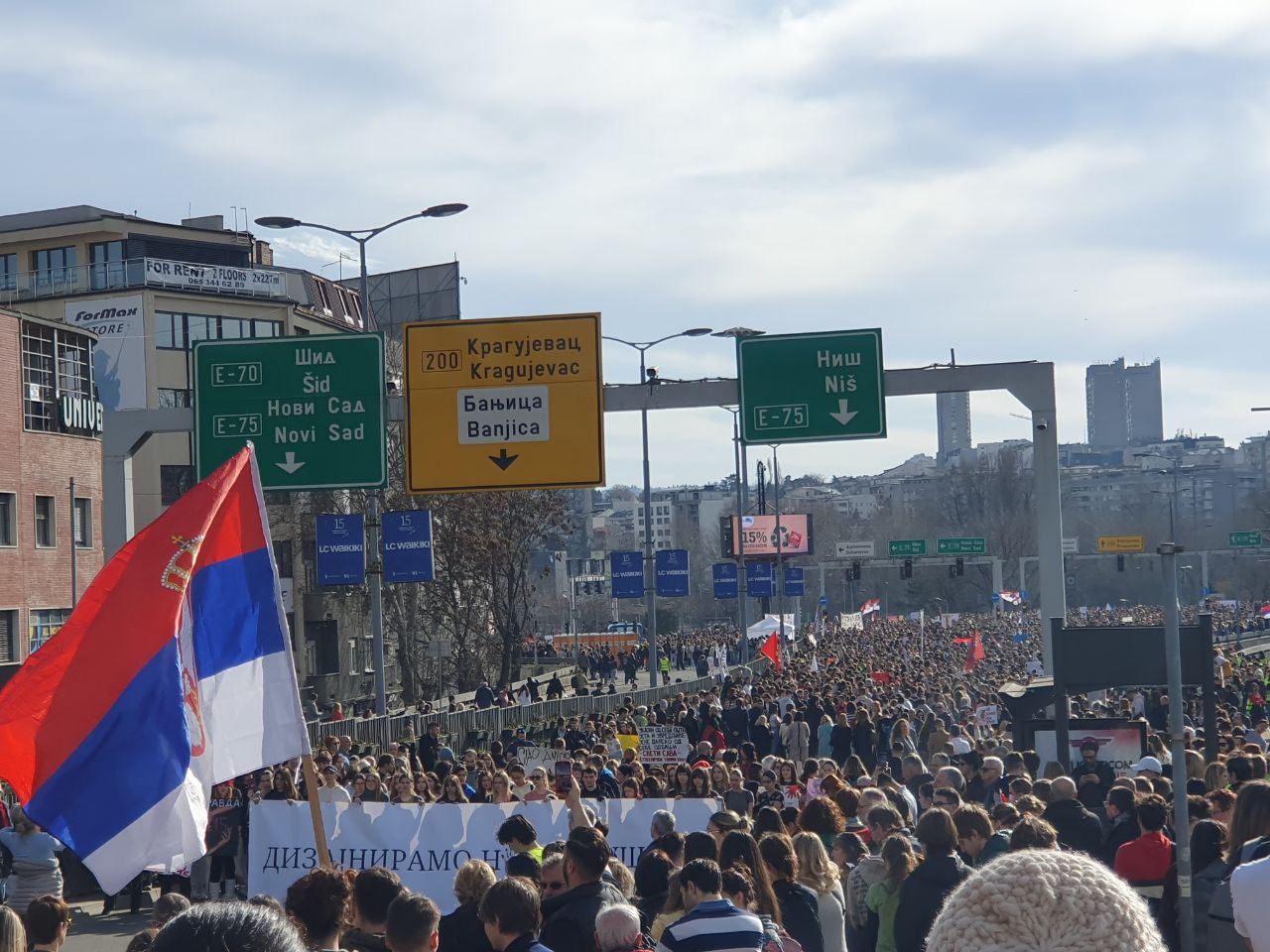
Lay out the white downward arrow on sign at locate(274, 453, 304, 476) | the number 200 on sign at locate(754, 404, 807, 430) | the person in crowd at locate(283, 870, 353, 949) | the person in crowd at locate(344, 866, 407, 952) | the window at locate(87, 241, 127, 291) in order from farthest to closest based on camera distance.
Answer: the window at locate(87, 241, 127, 291), the white downward arrow on sign at locate(274, 453, 304, 476), the number 200 on sign at locate(754, 404, 807, 430), the person in crowd at locate(344, 866, 407, 952), the person in crowd at locate(283, 870, 353, 949)

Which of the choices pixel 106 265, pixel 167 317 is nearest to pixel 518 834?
pixel 167 317

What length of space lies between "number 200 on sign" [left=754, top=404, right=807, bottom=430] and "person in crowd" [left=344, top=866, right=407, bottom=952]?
13.4 metres

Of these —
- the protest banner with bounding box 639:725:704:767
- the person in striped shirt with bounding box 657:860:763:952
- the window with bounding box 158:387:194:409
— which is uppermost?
the window with bounding box 158:387:194:409

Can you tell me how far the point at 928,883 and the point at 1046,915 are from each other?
5.68m

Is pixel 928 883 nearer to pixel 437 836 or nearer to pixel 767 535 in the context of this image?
pixel 437 836

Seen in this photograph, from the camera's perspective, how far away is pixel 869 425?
19656mm

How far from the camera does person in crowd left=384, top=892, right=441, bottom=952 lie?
607 cm

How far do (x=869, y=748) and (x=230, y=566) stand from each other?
16.6 meters

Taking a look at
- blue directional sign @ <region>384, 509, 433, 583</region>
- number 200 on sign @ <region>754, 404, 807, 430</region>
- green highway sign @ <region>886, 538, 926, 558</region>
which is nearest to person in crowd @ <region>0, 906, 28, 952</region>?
number 200 on sign @ <region>754, 404, 807, 430</region>

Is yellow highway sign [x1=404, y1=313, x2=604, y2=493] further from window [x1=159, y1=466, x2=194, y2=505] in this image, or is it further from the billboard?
the billboard

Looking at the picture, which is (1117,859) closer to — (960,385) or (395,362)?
(960,385)

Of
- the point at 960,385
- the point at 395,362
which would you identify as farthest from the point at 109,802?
the point at 395,362

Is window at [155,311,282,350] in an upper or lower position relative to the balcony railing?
lower

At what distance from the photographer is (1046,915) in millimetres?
2312
